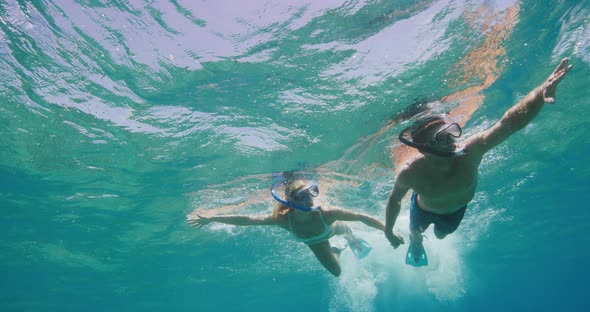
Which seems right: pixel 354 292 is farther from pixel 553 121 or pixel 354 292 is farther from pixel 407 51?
pixel 407 51

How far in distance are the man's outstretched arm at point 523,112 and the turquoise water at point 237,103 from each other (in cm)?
442

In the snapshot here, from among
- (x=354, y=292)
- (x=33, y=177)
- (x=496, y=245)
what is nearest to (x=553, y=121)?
(x=33, y=177)

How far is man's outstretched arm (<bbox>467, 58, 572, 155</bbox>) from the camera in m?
3.91

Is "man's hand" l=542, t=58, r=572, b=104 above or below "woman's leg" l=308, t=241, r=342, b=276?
above

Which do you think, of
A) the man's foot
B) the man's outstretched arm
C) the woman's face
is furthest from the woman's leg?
the man's outstretched arm

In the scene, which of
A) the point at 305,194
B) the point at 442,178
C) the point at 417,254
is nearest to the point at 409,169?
the point at 442,178

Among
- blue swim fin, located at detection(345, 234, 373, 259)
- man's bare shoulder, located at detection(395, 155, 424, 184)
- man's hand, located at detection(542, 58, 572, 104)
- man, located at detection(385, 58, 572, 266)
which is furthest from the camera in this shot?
blue swim fin, located at detection(345, 234, 373, 259)

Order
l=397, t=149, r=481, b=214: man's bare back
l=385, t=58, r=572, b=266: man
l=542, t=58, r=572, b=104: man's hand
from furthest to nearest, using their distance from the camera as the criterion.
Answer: l=397, t=149, r=481, b=214: man's bare back → l=385, t=58, r=572, b=266: man → l=542, t=58, r=572, b=104: man's hand

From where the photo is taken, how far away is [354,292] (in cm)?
5272

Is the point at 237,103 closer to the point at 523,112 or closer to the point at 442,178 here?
the point at 442,178

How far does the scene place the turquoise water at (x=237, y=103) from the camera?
8.02 meters

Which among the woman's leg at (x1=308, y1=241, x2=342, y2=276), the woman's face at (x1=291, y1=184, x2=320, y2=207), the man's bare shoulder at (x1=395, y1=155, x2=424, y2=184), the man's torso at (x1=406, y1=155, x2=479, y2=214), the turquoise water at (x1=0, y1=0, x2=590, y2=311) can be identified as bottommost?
the woman's leg at (x1=308, y1=241, x2=342, y2=276)

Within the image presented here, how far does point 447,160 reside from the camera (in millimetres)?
5102

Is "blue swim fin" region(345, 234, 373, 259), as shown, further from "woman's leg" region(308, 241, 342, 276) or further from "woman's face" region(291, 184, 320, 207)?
"woman's face" region(291, 184, 320, 207)
